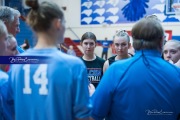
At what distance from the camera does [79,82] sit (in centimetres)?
142

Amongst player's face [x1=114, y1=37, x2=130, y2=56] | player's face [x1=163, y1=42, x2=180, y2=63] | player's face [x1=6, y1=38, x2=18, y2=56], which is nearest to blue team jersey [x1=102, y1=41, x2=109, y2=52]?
player's face [x1=114, y1=37, x2=130, y2=56]

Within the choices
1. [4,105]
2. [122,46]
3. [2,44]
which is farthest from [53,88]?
[122,46]

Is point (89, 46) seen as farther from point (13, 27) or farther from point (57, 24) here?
point (57, 24)

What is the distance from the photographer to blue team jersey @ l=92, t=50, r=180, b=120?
171cm

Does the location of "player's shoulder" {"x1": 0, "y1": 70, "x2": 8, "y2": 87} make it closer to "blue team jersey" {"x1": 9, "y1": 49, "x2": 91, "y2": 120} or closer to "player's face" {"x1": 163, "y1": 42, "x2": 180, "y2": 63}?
"blue team jersey" {"x1": 9, "y1": 49, "x2": 91, "y2": 120}

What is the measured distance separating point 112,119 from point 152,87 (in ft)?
1.04

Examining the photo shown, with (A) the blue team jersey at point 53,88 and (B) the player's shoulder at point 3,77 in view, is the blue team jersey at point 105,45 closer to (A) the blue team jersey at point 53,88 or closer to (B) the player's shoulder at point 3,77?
(B) the player's shoulder at point 3,77

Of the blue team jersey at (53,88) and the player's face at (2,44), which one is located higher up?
the player's face at (2,44)

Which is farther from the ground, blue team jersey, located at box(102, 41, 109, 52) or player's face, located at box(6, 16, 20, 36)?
player's face, located at box(6, 16, 20, 36)

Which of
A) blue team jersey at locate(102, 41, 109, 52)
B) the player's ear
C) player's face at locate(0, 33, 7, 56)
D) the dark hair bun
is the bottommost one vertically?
blue team jersey at locate(102, 41, 109, 52)

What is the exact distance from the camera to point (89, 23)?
12781 millimetres

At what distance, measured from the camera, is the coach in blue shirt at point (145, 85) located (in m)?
1.71

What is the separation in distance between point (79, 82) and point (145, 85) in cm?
47

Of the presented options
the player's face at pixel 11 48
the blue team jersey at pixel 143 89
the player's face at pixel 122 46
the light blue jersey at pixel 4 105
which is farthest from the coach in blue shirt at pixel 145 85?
the player's face at pixel 122 46
